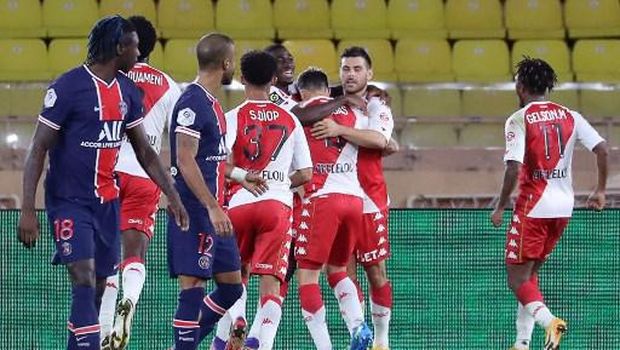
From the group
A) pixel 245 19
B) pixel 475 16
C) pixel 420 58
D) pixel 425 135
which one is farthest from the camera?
pixel 475 16

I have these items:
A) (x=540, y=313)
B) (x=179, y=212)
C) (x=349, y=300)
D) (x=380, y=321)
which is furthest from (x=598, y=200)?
(x=179, y=212)

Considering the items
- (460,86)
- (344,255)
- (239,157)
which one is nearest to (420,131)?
(460,86)

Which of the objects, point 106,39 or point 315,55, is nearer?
point 106,39

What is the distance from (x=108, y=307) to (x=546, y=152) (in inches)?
129

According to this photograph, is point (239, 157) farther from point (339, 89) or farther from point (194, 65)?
point (194, 65)

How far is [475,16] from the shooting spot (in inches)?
757

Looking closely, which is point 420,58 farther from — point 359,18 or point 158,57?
point 158,57

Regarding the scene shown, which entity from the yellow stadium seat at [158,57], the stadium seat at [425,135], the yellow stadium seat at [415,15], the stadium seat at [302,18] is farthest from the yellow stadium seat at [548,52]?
the yellow stadium seat at [158,57]

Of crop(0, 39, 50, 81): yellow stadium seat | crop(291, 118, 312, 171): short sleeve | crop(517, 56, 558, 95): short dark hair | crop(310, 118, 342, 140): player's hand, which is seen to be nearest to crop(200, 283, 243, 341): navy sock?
crop(291, 118, 312, 171): short sleeve

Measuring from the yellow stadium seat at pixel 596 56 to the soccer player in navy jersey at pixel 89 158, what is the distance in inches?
412

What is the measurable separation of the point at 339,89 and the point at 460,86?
12.8ft

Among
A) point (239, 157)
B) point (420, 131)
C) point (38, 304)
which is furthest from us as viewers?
point (420, 131)

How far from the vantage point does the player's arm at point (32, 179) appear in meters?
8.00

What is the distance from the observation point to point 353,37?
61.5ft
